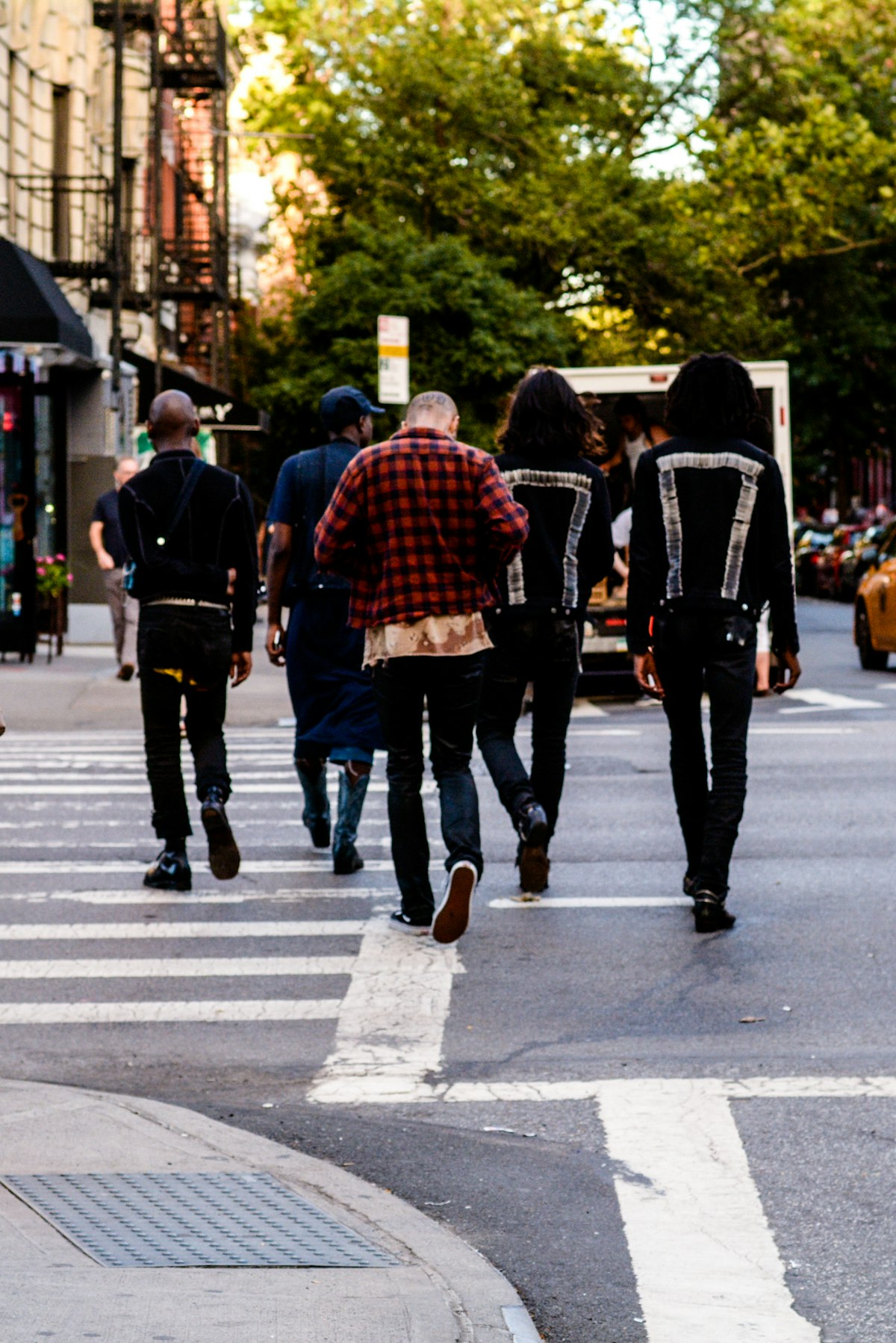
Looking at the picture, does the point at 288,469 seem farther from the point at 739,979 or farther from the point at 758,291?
the point at 758,291

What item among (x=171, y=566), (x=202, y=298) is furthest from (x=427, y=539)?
(x=202, y=298)

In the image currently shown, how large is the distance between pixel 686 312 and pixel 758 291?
11.7 feet

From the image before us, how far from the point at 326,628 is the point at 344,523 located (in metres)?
1.69

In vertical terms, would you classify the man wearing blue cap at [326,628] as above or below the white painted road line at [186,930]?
above

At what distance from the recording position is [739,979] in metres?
6.93

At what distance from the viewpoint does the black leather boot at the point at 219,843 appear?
839cm

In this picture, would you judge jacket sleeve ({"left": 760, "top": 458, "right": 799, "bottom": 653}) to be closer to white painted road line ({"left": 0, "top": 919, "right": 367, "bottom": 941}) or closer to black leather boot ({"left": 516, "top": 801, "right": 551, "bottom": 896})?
black leather boot ({"left": 516, "top": 801, "right": 551, "bottom": 896})

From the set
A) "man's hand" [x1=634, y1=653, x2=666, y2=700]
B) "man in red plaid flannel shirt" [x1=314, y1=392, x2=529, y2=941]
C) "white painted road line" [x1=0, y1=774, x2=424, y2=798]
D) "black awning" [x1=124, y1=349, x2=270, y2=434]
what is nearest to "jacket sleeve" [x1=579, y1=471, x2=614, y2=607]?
"man's hand" [x1=634, y1=653, x2=666, y2=700]

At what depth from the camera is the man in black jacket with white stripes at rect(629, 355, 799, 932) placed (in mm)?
7648

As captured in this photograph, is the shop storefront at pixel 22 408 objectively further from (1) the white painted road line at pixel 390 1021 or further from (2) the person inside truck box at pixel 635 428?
(1) the white painted road line at pixel 390 1021

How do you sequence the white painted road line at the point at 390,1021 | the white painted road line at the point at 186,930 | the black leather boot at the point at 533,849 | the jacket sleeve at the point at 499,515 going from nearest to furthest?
the white painted road line at the point at 390,1021 < the jacket sleeve at the point at 499,515 < the white painted road line at the point at 186,930 < the black leather boot at the point at 533,849

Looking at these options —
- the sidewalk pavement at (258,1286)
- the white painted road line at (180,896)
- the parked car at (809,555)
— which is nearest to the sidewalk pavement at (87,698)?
the white painted road line at (180,896)

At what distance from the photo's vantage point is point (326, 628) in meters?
9.09

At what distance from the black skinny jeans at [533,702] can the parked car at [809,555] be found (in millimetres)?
38038
